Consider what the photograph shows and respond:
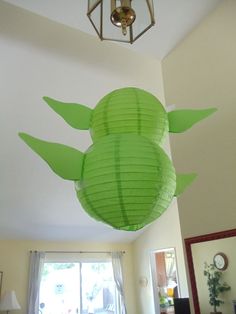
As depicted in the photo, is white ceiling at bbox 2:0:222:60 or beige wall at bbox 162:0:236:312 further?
white ceiling at bbox 2:0:222:60

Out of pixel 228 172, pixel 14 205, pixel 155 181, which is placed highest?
pixel 14 205

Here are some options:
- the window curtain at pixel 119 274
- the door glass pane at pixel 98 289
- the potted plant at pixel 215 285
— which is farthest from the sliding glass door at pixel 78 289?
the potted plant at pixel 215 285

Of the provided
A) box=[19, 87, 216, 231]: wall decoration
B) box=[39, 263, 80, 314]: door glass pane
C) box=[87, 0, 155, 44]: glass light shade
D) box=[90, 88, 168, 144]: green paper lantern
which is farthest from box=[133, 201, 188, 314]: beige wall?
box=[19, 87, 216, 231]: wall decoration

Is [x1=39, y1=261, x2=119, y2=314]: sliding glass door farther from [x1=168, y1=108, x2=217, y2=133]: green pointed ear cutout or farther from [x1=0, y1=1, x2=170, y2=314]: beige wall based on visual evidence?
[x1=168, y1=108, x2=217, y2=133]: green pointed ear cutout

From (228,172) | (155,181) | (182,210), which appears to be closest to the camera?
(155,181)

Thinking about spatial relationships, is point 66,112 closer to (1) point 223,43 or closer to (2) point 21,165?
(1) point 223,43

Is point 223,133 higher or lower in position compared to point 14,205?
→ lower

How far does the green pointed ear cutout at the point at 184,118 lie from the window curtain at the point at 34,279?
5.68 metres

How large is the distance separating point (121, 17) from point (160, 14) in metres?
1.02

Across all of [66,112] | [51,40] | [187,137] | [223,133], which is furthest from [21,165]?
[66,112]

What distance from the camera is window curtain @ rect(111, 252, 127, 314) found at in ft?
21.3

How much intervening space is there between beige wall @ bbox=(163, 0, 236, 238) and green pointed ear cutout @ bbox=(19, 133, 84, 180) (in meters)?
1.19

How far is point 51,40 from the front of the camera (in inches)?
100

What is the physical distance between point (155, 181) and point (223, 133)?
48.2 inches
